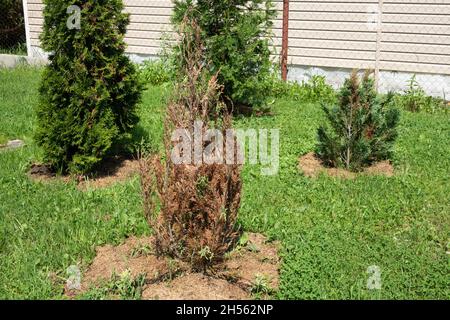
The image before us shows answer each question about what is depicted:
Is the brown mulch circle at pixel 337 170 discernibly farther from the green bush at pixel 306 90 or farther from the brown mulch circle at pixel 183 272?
the green bush at pixel 306 90

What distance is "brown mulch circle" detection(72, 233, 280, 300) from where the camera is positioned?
11.4 ft

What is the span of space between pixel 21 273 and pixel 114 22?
284 centimetres

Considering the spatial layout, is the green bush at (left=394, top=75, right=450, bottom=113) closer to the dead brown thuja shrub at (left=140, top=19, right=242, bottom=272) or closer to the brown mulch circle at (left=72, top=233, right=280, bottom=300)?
the brown mulch circle at (left=72, top=233, right=280, bottom=300)

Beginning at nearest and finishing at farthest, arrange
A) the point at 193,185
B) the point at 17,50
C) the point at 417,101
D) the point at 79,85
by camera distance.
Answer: the point at 193,185
the point at 79,85
the point at 417,101
the point at 17,50

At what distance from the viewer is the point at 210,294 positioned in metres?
3.44

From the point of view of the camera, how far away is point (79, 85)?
5.32 meters

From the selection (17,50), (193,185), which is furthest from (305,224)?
(17,50)

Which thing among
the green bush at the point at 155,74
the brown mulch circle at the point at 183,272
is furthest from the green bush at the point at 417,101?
the brown mulch circle at the point at 183,272

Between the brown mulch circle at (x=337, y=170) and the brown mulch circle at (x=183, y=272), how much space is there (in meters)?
1.71

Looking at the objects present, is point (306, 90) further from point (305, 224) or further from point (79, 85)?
point (305, 224)

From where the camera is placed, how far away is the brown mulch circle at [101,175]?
5428mm

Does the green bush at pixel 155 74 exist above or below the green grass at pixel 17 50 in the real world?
below

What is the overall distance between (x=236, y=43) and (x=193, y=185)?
4.55m

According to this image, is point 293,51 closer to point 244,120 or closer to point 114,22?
point 244,120
